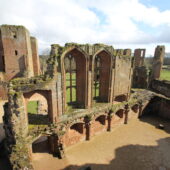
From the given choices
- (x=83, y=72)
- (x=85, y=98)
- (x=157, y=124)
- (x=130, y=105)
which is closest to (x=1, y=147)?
(x=85, y=98)

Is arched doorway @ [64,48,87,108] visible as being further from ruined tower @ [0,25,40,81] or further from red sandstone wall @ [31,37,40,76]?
red sandstone wall @ [31,37,40,76]

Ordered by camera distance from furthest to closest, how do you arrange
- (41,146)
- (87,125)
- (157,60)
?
(157,60)
(87,125)
(41,146)

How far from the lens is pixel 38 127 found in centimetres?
1042

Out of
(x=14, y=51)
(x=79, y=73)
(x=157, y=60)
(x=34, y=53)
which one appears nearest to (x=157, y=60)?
(x=157, y=60)

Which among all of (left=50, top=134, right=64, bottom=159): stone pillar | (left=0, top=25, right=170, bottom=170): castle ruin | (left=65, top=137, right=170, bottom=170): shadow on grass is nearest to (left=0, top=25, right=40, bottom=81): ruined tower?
(left=0, top=25, right=170, bottom=170): castle ruin

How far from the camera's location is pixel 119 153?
1198cm

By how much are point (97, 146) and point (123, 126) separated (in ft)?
16.2

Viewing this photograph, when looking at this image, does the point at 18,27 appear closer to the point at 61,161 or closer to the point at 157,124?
the point at 61,161

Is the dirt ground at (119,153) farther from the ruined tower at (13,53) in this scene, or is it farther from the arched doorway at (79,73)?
the ruined tower at (13,53)

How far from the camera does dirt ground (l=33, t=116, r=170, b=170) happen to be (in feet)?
34.9

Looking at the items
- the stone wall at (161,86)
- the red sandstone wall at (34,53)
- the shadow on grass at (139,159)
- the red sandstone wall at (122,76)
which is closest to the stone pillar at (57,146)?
the shadow on grass at (139,159)

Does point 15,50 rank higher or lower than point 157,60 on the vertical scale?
higher

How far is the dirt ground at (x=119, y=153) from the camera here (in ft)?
34.9

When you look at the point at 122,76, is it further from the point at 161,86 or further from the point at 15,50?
the point at 15,50
